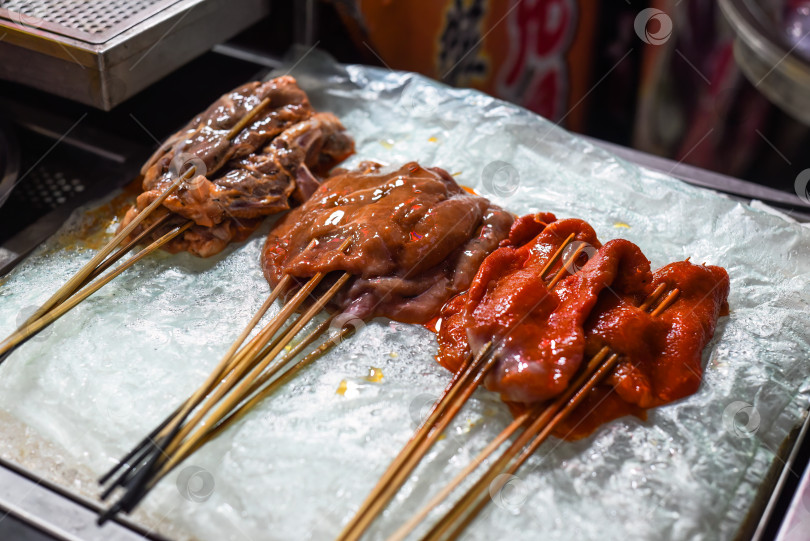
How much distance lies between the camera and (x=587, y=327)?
2580 millimetres

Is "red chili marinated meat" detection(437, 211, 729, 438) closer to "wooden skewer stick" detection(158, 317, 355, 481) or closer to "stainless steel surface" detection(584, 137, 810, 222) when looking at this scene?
"wooden skewer stick" detection(158, 317, 355, 481)

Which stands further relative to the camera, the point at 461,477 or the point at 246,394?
the point at 246,394

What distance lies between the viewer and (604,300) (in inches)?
105

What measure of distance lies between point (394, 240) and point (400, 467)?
1030mm

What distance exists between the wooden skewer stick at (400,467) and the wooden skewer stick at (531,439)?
180 mm

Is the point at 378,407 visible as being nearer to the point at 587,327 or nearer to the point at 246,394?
the point at 246,394

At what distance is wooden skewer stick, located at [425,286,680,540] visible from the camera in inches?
81.9

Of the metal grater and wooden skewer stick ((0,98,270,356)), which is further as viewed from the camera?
the metal grater

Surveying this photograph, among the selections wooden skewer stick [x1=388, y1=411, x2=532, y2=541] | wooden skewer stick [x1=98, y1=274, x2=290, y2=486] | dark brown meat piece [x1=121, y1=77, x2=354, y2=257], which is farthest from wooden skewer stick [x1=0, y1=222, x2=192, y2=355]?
wooden skewer stick [x1=388, y1=411, x2=532, y2=541]

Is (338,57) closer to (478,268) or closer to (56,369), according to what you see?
(478,268)

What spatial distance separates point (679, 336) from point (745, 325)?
40cm

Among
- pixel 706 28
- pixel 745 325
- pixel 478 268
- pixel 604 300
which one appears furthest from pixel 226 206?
pixel 706 28

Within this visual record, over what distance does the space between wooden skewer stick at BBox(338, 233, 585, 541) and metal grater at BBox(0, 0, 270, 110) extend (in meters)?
2.11

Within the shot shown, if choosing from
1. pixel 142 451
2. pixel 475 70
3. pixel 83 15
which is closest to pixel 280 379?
pixel 142 451
